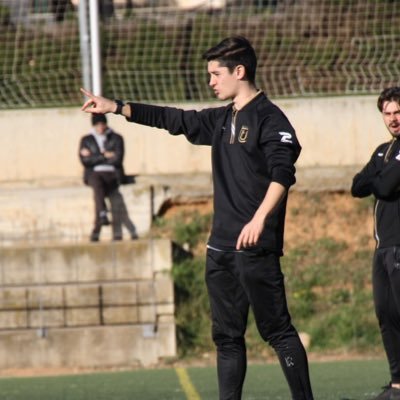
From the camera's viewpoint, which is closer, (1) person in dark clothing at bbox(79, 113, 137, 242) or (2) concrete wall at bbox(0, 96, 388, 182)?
(1) person in dark clothing at bbox(79, 113, 137, 242)

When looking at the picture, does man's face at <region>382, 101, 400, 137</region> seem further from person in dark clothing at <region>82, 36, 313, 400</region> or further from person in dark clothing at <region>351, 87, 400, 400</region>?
person in dark clothing at <region>82, 36, 313, 400</region>

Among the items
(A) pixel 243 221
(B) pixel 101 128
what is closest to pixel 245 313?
(A) pixel 243 221

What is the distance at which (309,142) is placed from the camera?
1416cm

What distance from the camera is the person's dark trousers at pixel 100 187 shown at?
510 inches

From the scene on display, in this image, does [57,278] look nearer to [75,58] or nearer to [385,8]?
[75,58]

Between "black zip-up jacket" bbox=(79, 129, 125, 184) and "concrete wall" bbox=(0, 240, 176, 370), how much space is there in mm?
1188

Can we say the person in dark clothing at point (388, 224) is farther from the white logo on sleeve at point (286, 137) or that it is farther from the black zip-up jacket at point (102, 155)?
the black zip-up jacket at point (102, 155)

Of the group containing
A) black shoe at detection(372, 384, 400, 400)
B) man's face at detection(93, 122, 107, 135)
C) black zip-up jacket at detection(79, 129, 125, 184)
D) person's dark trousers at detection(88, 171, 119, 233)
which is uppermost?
man's face at detection(93, 122, 107, 135)

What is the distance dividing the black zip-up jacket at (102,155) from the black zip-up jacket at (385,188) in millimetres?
5570

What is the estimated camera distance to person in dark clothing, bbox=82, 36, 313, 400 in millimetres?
6641

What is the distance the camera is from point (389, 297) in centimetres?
788

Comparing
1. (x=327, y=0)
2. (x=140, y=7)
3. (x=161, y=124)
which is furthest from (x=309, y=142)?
(x=161, y=124)

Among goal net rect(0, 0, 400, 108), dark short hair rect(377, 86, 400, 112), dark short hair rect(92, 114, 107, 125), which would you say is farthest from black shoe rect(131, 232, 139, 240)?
dark short hair rect(377, 86, 400, 112)

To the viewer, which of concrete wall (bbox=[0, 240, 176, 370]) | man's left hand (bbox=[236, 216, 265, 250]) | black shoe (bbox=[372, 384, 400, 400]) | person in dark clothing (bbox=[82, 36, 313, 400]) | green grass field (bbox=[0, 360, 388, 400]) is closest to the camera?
man's left hand (bbox=[236, 216, 265, 250])
